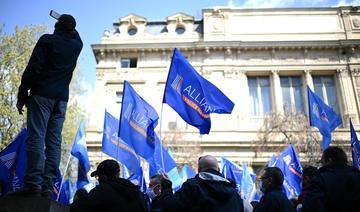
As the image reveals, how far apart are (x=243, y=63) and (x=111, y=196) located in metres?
19.2

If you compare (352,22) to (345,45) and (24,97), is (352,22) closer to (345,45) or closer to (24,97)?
(345,45)

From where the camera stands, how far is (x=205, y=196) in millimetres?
3172

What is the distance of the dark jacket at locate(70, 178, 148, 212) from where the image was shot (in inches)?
112

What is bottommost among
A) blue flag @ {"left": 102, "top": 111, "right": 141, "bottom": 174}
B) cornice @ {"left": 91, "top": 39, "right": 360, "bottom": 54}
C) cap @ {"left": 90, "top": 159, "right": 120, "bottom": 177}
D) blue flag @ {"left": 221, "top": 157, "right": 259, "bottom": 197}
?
blue flag @ {"left": 221, "top": 157, "right": 259, "bottom": 197}

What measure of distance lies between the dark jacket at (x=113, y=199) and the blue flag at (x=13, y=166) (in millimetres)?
4858

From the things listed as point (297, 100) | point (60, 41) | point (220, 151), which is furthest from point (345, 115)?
point (60, 41)

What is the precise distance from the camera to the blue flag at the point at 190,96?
6281 mm

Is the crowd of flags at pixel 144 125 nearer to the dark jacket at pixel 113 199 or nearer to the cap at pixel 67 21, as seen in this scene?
the cap at pixel 67 21

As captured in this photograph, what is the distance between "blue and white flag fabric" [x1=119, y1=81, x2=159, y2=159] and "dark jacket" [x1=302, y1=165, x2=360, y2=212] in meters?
4.31

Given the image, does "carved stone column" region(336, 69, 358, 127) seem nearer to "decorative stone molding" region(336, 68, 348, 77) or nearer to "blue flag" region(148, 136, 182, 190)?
"decorative stone molding" region(336, 68, 348, 77)

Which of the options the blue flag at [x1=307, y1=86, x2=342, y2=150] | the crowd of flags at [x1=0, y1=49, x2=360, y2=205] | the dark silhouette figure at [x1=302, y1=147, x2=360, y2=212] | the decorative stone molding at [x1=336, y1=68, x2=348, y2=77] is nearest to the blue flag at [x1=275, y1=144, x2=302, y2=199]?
the crowd of flags at [x1=0, y1=49, x2=360, y2=205]

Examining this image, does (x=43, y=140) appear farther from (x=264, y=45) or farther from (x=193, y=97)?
(x=264, y=45)

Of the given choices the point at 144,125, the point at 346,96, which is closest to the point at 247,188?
the point at 144,125

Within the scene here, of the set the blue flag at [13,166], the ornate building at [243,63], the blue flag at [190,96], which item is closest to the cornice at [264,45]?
the ornate building at [243,63]
